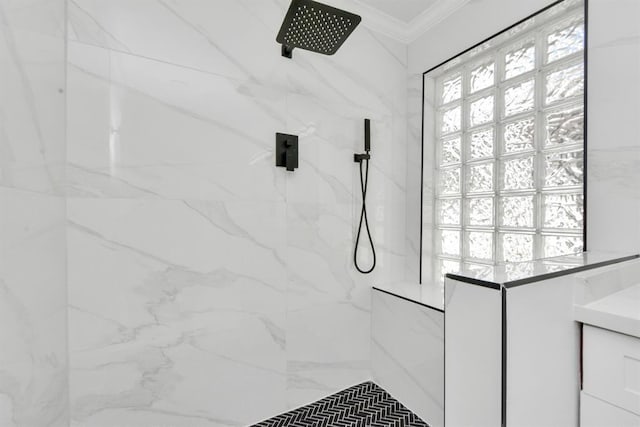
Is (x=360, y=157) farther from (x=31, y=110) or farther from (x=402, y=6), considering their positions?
(x=31, y=110)

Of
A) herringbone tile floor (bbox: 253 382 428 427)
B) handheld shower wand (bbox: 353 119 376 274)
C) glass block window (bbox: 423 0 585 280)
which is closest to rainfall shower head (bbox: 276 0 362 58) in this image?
handheld shower wand (bbox: 353 119 376 274)

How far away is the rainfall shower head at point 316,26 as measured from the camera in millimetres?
1160

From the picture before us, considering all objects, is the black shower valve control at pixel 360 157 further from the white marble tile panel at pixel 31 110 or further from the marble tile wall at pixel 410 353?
the white marble tile panel at pixel 31 110

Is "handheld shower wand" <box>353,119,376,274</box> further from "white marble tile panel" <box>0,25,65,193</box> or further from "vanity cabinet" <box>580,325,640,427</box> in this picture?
"white marble tile panel" <box>0,25,65,193</box>

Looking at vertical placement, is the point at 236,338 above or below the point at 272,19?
below

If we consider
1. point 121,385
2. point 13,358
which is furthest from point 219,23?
point 121,385

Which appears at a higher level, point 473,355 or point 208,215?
point 208,215

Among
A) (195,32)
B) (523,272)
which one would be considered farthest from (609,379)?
(195,32)

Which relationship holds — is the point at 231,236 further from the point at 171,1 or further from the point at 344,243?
the point at 171,1

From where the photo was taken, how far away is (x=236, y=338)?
1.53 meters

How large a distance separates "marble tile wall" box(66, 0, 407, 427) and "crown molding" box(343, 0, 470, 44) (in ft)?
0.31

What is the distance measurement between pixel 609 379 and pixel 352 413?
3.97 ft

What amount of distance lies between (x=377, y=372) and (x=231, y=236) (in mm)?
1222

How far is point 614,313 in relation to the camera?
31.0 inches
